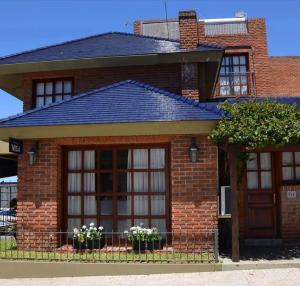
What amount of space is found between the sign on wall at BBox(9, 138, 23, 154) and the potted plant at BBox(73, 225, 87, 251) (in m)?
2.28

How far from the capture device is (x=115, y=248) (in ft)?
35.8

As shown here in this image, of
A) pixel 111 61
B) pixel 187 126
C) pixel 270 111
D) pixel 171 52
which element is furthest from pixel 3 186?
pixel 270 111

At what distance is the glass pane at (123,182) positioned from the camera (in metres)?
11.3

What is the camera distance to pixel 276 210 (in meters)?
12.6

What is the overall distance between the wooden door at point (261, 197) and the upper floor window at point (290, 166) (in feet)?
1.11

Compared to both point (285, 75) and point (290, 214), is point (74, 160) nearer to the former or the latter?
point (290, 214)

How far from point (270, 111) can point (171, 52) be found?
4430 mm

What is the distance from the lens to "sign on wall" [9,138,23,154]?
35.4 feet

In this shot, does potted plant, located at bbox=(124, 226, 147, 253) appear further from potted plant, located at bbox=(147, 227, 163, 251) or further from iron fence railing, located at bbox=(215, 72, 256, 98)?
iron fence railing, located at bbox=(215, 72, 256, 98)

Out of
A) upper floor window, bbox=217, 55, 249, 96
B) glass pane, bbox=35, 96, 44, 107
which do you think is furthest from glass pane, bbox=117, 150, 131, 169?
upper floor window, bbox=217, 55, 249, 96

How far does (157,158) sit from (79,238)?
2.60 metres

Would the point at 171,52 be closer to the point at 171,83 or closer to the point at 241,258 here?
the point at 171,83

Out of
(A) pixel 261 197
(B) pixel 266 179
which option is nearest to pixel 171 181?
(A) pixel 261 197

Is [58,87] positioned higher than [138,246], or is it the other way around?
[58,87]
